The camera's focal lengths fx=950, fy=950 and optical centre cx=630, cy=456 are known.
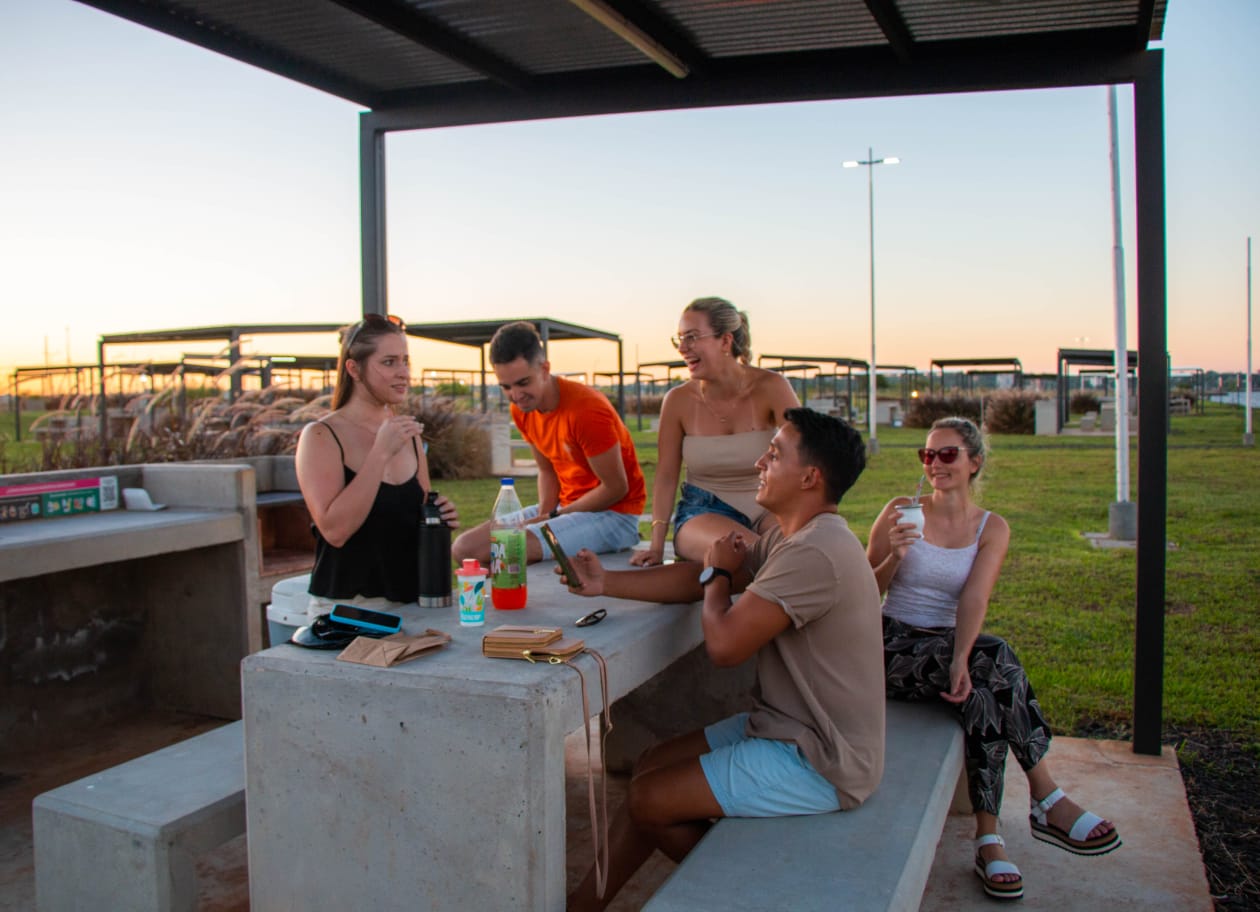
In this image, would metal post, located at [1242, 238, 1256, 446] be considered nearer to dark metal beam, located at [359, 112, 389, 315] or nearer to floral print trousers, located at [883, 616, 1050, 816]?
floral print trousers, located at [883, 616, 1050, 816]

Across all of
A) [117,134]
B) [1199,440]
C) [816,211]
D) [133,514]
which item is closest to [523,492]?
[117,134]

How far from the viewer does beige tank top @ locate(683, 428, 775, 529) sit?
4008mm

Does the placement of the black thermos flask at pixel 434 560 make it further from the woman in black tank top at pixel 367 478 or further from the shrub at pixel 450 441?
the shrub at pixel 450 441

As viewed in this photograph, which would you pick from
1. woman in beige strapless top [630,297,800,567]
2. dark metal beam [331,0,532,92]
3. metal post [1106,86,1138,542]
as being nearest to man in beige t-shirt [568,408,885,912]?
woman in beige strapless top [630,297,800,567]

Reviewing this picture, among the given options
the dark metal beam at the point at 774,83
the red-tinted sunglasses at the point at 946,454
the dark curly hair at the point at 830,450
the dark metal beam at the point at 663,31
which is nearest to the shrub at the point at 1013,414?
the dark metal beam at the point at 774,83

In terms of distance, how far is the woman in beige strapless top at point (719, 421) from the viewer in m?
4.02

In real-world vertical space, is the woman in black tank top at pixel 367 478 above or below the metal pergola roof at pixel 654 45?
below

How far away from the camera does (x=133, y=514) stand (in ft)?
16.6

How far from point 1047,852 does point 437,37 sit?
13.5 feet

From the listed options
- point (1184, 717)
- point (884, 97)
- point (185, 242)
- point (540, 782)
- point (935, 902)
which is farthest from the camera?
point (185, 242)

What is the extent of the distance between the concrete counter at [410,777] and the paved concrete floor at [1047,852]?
120cm

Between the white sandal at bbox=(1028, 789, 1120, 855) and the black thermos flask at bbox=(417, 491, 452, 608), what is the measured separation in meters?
2.20

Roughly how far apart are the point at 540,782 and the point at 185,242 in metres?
12.2

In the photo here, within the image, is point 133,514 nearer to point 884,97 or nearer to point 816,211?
point 884,97
